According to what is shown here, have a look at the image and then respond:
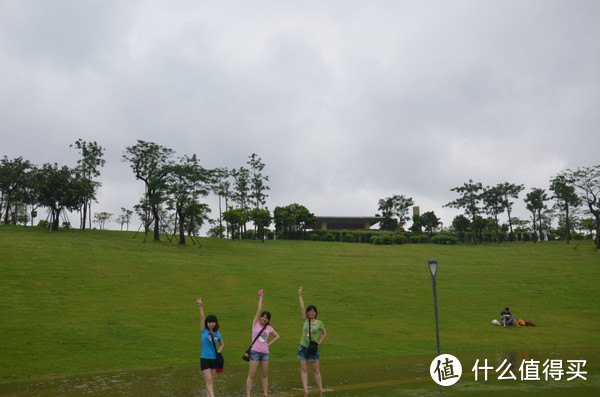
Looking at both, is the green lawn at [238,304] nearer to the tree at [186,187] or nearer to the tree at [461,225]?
the tree at [186,187]

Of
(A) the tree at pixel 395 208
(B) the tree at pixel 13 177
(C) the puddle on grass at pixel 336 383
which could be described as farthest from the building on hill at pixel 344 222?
(C) the puddle on grass at pixel 336 383

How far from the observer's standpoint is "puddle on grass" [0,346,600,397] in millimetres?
11594

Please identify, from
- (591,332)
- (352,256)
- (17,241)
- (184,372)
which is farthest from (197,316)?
(352,256)

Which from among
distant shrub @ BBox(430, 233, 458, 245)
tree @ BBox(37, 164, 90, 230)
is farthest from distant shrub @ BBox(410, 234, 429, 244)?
tree @ BBox(37, 164, 90, 230)

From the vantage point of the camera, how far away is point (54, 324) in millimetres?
20141

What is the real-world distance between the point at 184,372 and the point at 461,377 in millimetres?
9099

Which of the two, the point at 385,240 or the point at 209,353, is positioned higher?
the point at 385,240

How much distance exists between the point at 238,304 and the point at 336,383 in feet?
47.8

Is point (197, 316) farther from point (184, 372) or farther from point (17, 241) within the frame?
point (17, 241)

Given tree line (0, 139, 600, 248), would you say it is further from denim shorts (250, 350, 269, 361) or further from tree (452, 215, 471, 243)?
denim shorts (250, 350, 269, 361)

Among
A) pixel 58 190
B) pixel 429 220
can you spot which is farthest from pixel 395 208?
pixel 58 190

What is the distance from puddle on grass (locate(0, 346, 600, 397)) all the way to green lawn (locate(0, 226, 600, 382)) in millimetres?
1726

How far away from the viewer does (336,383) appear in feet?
42.5

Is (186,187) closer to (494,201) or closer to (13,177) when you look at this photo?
(13,177)
